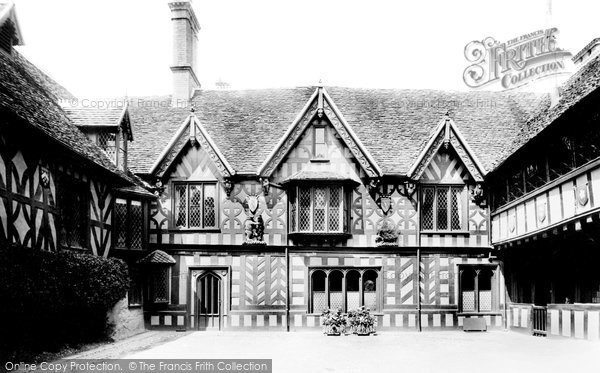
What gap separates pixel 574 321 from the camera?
1917 cm

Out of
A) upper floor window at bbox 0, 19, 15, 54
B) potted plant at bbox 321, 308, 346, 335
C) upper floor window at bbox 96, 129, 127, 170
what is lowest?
potted plant at bbox 321, 308, 346, 335

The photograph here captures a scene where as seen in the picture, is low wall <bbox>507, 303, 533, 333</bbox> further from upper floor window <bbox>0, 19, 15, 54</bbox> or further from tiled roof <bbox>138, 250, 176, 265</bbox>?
upper floor window <bbox>0, 19, 15, 54</bbox>

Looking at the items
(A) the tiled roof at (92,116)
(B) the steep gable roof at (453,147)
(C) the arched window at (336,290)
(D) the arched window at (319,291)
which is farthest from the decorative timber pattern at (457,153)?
(A) the tiled roof at (92,116)

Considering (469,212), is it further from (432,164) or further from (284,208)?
(284,208)

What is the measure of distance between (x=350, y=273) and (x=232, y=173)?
19.2 feet

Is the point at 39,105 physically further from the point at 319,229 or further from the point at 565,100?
the point at 565,100

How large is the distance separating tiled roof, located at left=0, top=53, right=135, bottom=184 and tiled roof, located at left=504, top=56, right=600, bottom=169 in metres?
13.4

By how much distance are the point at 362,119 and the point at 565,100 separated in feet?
30.3

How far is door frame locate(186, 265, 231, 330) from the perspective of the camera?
83.5ft

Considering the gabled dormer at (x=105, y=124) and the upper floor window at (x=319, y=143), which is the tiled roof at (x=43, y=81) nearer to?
the gabled dormer at (x=105, y=124)

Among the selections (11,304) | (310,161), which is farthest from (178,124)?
(11,304)

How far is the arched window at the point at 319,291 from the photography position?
2561 cm

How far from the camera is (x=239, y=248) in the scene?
25594 mm

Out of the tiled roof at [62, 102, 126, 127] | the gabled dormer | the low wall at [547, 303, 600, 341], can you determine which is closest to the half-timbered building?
the gabled dormer
